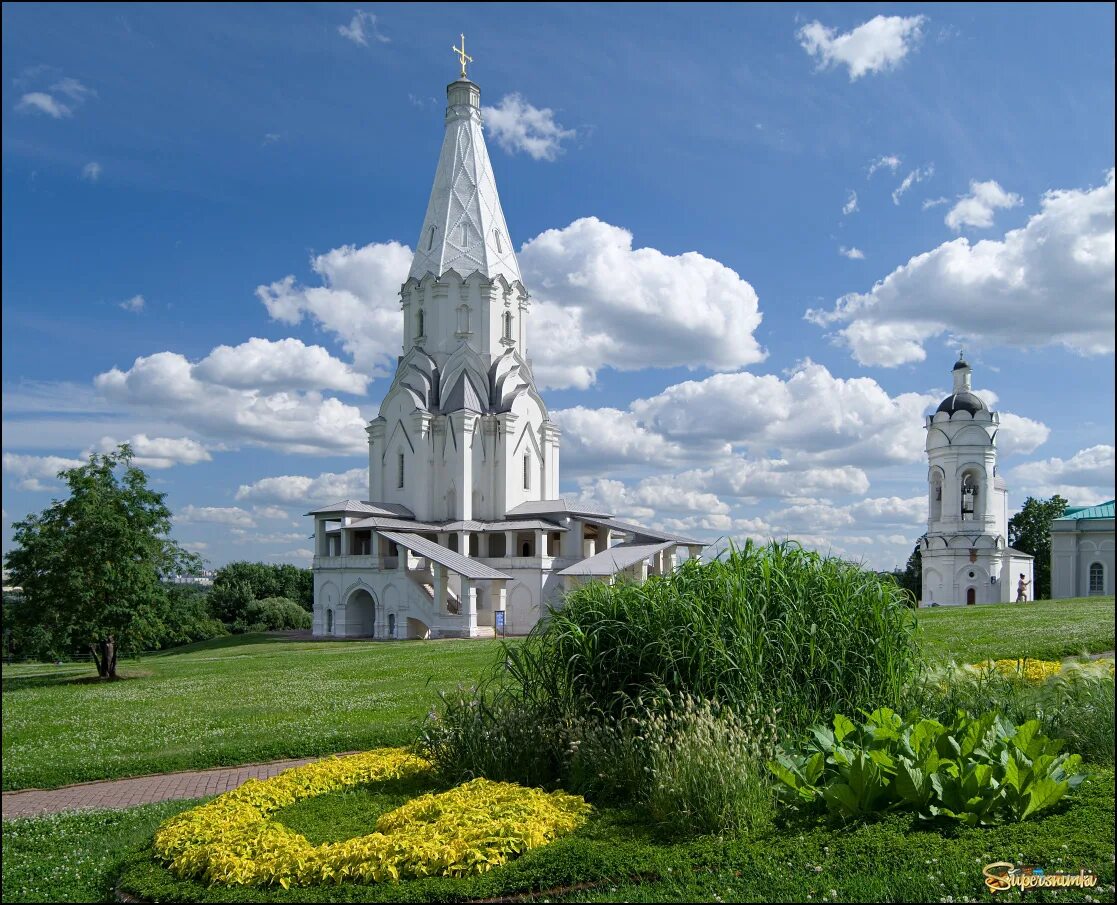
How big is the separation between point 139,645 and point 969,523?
44.5m

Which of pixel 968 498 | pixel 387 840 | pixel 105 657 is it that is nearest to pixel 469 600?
pixel 105 657

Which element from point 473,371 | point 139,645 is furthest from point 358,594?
point 139,645

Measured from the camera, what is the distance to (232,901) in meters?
6.32

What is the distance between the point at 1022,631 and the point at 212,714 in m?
17.1

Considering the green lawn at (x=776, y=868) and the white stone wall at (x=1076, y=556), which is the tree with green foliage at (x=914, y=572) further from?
the green lawn at (x=776, y=868)

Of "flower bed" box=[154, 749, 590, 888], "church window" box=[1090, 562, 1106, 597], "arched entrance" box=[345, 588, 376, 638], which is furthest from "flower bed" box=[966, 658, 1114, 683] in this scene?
"arched entrance" box=[345, 588, 376, 638]

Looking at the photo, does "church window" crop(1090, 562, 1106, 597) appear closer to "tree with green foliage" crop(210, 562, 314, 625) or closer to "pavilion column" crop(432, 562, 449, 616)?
"pavilion column" crop(432, 562, 449, 616)

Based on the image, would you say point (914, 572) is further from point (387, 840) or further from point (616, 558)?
point (387, 840)

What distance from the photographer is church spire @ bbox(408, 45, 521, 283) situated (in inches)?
2130

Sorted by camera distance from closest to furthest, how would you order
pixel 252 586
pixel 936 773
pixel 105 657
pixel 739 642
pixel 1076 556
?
pixel 936 773
pixel 739 642
pixel 105 657
pixel 1076 556
pixel 252 586

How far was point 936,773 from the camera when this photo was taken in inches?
276

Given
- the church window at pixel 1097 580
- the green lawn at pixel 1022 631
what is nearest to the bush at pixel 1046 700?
the green lawn at pixel 1022 631

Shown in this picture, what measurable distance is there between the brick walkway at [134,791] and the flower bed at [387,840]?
2.67 metres

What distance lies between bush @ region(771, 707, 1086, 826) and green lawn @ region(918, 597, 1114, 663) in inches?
191
